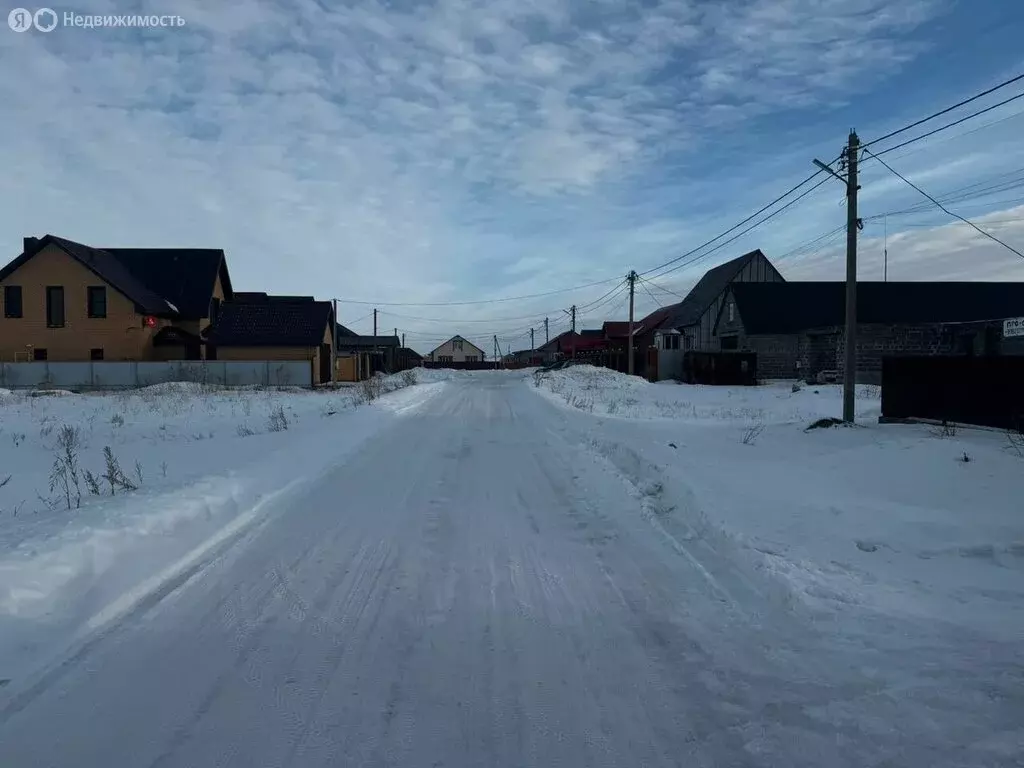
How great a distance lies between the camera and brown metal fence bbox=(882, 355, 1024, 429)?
1058cm

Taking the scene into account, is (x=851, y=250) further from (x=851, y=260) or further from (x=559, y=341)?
(x=559, y=341)

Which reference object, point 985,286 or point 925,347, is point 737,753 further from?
point 985,286

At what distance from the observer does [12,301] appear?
38.4 metres

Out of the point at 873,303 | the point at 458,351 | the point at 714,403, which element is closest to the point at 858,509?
the point at 714,403

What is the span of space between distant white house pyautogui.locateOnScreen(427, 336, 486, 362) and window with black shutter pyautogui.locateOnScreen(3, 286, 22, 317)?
114113mm

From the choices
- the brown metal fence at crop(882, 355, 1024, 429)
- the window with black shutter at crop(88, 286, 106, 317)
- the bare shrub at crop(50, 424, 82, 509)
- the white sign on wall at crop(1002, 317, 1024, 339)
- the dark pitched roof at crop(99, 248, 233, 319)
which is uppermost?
the dark pitched roof at crop(99, 248, 233, 319)

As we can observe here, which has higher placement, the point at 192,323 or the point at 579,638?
the point at 192,323

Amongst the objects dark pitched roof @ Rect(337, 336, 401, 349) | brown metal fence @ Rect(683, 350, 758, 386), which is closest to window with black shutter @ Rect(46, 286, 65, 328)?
brown metal fence @ Rect(683, 350, 758, 386)

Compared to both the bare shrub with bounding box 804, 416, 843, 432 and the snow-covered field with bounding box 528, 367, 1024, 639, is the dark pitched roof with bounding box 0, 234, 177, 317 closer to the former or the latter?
the snow-covered field with bounding box 528, 367, 1024, 639

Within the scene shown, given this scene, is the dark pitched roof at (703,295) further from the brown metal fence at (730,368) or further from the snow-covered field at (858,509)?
the snow-covered field at (858,509)

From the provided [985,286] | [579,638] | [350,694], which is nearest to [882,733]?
[579,638]

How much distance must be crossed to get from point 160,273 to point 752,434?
142 feet

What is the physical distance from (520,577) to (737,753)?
2487mm

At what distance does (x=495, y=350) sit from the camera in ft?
470
